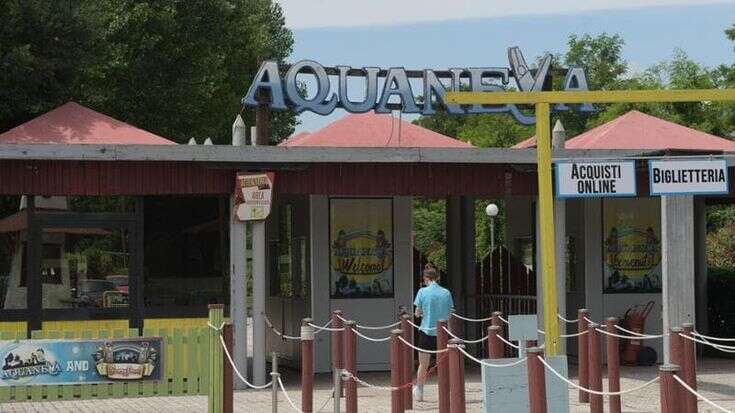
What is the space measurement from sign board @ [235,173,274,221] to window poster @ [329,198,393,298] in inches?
96.8

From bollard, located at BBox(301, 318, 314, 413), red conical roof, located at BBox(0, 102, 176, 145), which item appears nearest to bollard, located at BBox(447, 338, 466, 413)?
bollard, located at BBox(301, 318, 314, 413)

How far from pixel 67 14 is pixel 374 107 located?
1418cm

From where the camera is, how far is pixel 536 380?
35.8 ft

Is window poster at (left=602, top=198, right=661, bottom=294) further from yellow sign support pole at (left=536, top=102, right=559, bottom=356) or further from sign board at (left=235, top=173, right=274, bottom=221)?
yellow sign support pole at (left=536, top=102, right=559, bottom=356)

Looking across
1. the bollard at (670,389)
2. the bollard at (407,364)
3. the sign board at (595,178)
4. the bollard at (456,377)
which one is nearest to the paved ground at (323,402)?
the bollard at (407,364)

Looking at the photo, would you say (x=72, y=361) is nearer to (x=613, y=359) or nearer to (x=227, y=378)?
(x=227, y=378)

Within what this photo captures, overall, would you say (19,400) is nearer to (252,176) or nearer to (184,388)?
(184,388)

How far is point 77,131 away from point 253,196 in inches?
130

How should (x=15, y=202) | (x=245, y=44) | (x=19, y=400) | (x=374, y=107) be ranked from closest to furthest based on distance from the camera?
(x=19, y=400), (x=15, y=202), (x=374, y=107), (x=245, y=44)

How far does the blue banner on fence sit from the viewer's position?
1447 cm

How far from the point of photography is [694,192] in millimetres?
14148

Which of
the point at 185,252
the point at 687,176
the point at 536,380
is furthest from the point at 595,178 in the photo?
the point at 185,252

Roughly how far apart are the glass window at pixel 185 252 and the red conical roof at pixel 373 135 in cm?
353

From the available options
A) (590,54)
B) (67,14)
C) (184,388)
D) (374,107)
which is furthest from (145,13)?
(590,54)
